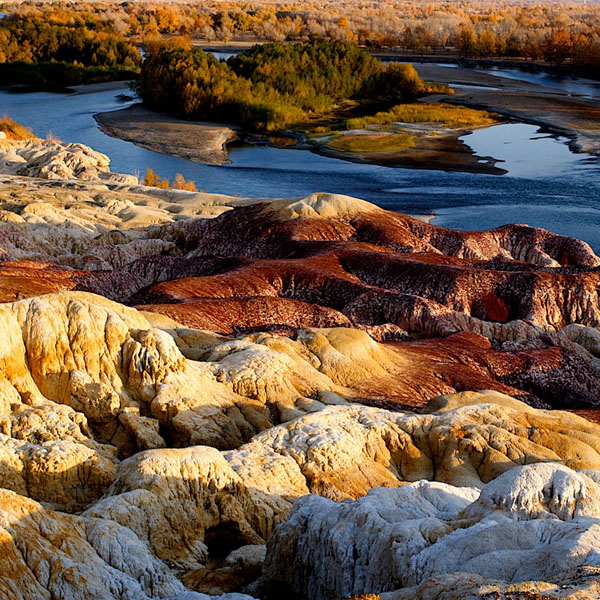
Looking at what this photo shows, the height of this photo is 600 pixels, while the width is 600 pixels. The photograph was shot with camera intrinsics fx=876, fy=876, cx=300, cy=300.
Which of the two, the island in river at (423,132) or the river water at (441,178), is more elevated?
the island in river at (423,132)

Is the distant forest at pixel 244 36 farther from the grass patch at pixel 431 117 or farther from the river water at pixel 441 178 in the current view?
the river water at pixel 441 178

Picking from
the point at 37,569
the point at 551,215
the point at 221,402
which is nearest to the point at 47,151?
the point at 551,215

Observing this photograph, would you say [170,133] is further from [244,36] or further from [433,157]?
[244,36]

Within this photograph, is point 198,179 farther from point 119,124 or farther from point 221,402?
point 221,402

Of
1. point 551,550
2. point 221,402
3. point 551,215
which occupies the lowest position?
point 551,215

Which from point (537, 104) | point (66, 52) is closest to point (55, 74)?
point (66, 52)

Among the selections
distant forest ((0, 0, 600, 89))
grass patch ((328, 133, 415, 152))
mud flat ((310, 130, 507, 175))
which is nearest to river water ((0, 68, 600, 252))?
mud flat ((310, 130, 507, 175))

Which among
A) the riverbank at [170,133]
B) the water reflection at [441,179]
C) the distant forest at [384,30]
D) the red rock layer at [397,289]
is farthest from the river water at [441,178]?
the distant forest at [384,30]
